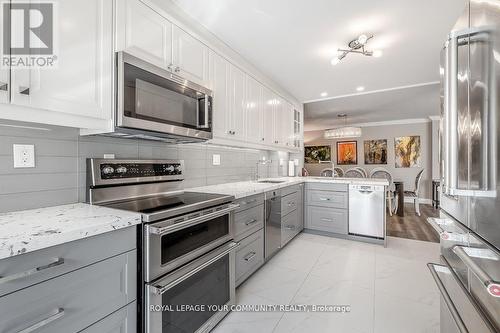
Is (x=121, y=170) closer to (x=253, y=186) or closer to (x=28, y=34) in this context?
(x=28, y=34)

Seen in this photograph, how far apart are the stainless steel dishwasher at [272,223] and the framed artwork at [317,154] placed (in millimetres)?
5758

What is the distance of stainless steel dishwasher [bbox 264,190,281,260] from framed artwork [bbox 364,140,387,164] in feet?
18.7

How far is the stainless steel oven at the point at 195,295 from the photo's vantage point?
113cm

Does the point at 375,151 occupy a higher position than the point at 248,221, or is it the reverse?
the point at 375,151

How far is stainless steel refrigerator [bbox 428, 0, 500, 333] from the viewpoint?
2.35 feet

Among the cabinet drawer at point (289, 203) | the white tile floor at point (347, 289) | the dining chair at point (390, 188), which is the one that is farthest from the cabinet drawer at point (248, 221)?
the dining chair at point (390, 188)

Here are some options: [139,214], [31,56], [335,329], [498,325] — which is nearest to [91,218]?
[139,214]

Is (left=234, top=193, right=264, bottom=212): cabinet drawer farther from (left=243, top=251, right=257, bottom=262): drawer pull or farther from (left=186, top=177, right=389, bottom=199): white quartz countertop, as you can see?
(left=243, top=251, right=257, bottom=262): drawer pull

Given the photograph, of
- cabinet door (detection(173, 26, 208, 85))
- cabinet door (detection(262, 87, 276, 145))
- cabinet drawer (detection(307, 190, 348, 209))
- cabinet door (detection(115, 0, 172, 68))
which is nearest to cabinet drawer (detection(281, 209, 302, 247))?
cabinet drawer (detection(307, 190, 348, 209))

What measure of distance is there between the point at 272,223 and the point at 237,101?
143cm

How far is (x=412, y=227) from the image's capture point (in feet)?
13.3

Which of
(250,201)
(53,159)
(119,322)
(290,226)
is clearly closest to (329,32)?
(250,201)

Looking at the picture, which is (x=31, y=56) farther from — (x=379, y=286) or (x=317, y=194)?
(x=317, y=194)

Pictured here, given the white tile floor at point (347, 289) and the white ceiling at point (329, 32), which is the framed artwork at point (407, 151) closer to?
the white ceiling at point (329, 32)
